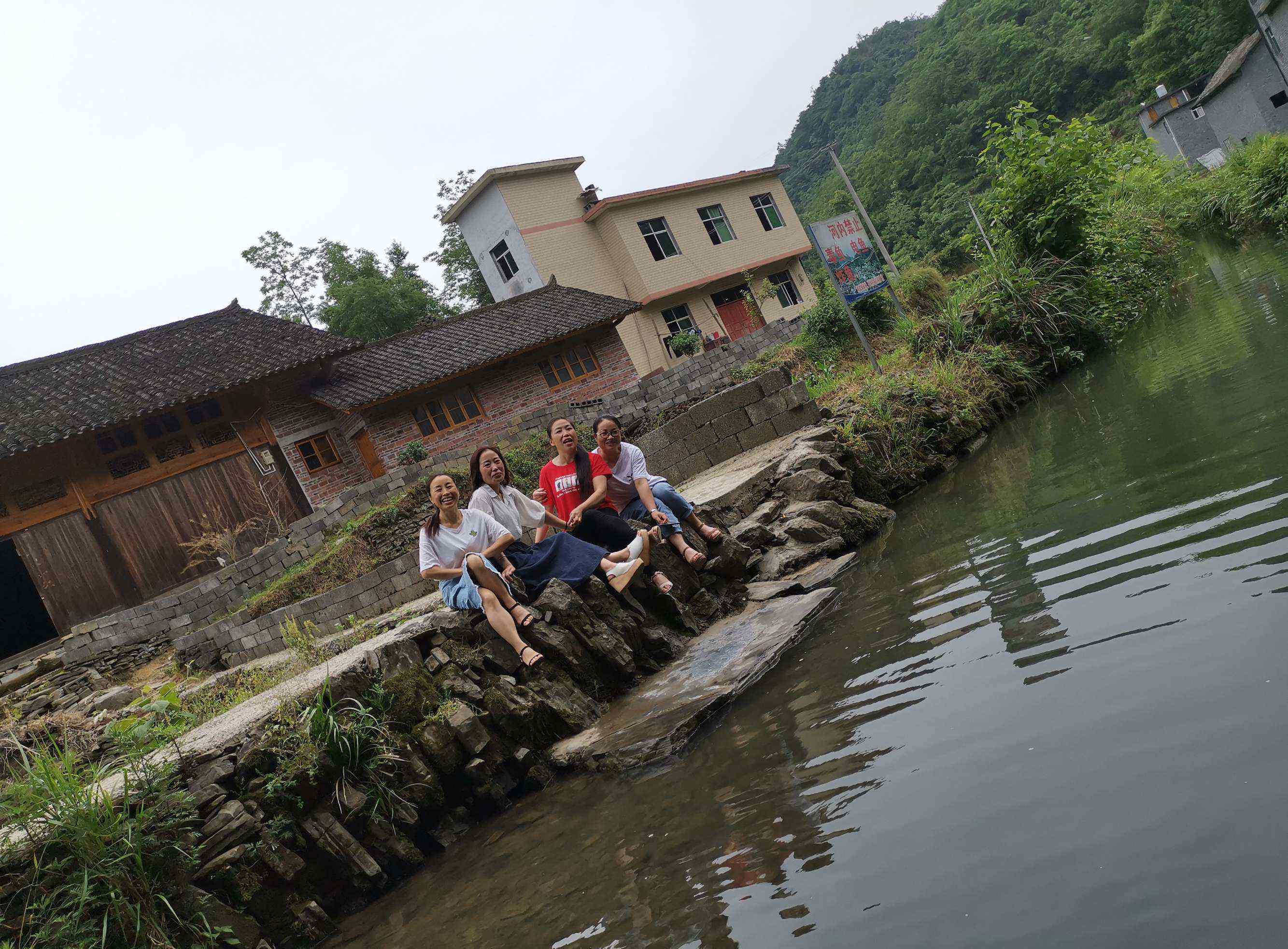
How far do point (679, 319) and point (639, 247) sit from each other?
Result: 272 centimetres

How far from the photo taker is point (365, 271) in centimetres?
3941

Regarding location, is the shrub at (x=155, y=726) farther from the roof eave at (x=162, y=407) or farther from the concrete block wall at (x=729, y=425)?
the roof eave at (x=162, y=407)

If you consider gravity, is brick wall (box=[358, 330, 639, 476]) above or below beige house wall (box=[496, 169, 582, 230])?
below

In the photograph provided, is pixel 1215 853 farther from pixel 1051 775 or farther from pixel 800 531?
pixel 800 531

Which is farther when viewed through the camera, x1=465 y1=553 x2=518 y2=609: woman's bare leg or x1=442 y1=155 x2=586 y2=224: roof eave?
x1=442 y1=155 x2=586 y2=224: roof eave

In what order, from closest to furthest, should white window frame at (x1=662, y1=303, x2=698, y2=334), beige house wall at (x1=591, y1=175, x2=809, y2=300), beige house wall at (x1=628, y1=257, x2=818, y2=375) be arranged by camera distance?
beige house wall at (x1=628, y1=257, x2=818, y2=375) → beige house wall at (x1=591, y1=175, x2=809, y2=300) → white window frame at (x1=662, y1=303, x2=698, y2=334)

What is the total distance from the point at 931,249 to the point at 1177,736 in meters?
50.9

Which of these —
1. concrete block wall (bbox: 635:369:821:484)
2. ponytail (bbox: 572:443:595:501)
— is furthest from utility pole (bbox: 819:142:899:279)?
ponytail (bbox: 572:443:595:501)

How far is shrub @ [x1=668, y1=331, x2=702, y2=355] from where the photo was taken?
2500 centimetres

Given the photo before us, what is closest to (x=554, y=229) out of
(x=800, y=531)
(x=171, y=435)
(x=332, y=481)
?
(x=332, y=481)

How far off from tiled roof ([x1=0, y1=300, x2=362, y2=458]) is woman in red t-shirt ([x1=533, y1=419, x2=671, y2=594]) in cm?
1375

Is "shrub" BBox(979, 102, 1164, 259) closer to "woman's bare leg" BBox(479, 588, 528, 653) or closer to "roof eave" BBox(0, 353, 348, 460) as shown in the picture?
"woman's bare leg" BBox(479, 588, 528, 653)

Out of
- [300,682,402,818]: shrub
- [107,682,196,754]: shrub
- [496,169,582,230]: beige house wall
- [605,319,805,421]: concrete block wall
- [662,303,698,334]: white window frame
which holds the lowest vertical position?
[300,682,402,818]: shrub

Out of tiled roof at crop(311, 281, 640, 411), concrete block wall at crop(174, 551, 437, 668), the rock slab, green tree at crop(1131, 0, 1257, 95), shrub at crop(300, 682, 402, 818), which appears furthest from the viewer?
green tree at crop(1131, 0, 1257, 95)
